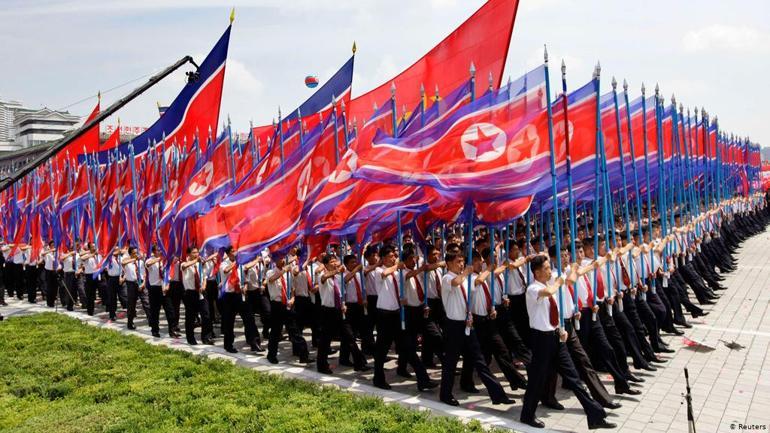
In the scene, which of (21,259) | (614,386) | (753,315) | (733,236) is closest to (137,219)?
(21,259)

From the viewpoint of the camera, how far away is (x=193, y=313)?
10477 mm

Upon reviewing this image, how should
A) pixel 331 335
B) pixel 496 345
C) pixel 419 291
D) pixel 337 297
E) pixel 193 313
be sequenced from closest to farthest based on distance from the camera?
1. pixel 496 345
2. pixel 419 291
3. pixel 331 335
4. pixel 337 297
5. pixel 193 313

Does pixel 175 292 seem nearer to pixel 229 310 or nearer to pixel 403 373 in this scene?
pixel 229 310

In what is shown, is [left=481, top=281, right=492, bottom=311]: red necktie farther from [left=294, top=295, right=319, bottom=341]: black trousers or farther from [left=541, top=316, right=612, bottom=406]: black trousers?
[left=294, top=295, right=319, bottom=341]: black trousers

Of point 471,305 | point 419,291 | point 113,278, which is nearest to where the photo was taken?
point 471,305

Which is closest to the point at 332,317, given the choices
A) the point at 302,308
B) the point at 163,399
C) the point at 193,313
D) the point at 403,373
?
the point at 302,308

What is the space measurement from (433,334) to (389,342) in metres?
0.55

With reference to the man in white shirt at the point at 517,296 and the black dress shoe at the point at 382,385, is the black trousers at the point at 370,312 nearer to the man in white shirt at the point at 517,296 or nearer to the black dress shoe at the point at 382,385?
the black dress shoe at the point at 382,385

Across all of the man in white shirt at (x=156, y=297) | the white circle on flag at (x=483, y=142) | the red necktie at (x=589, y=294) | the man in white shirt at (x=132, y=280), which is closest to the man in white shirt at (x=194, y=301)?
the man in white shirt at (x=156, y=297)

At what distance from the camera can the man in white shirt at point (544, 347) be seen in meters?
5.98

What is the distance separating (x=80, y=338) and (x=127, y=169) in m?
4.64

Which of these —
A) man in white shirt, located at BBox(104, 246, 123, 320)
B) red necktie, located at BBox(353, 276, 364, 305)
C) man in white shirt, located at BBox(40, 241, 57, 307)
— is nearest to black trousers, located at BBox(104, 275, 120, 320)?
man in white shirt, located at BBox(104, 246, 123, 320)

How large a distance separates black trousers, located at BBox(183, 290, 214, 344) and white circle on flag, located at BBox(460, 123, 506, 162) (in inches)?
225

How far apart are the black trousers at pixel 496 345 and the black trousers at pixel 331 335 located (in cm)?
193
